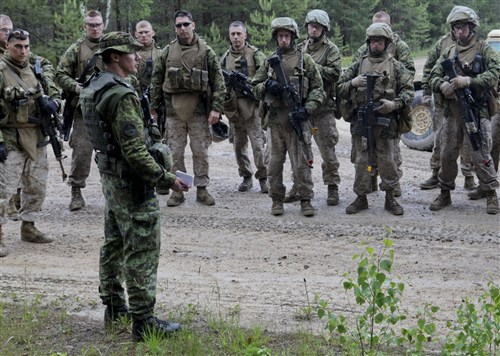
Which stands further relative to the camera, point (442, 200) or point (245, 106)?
point (245, 106)

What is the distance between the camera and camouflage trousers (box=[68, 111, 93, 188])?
28.2 feet

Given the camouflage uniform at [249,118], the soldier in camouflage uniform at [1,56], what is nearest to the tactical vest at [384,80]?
the camouflage uniform at [249,118]

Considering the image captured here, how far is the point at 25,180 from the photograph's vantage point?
734 cm

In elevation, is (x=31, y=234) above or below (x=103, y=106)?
below

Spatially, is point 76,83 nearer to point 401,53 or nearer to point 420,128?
point 401,53

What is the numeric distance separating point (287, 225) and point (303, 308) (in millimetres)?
2757

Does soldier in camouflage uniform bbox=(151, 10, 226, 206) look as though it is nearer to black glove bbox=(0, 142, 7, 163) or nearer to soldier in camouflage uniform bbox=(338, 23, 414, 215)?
soldier in camouflage uniform bbox=(338, 23, 414, 215)

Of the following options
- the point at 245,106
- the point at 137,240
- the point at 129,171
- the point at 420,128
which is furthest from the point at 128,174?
the point at 420,128

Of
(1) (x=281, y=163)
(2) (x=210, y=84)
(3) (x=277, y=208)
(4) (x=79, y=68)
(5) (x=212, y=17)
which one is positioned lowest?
(3) (x=277, y=208)

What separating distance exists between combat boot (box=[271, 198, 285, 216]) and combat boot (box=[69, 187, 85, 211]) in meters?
2.52

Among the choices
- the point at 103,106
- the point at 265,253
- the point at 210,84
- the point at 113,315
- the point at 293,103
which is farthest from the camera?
the point at 210,84

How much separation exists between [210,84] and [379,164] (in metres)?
2.40

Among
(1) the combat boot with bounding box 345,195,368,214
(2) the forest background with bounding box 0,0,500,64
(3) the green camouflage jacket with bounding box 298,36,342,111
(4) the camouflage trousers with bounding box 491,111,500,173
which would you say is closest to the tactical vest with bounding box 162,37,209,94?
(3) the green camouflage jacket with bounding box 298,36,342,111

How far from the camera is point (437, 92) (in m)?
8.40
